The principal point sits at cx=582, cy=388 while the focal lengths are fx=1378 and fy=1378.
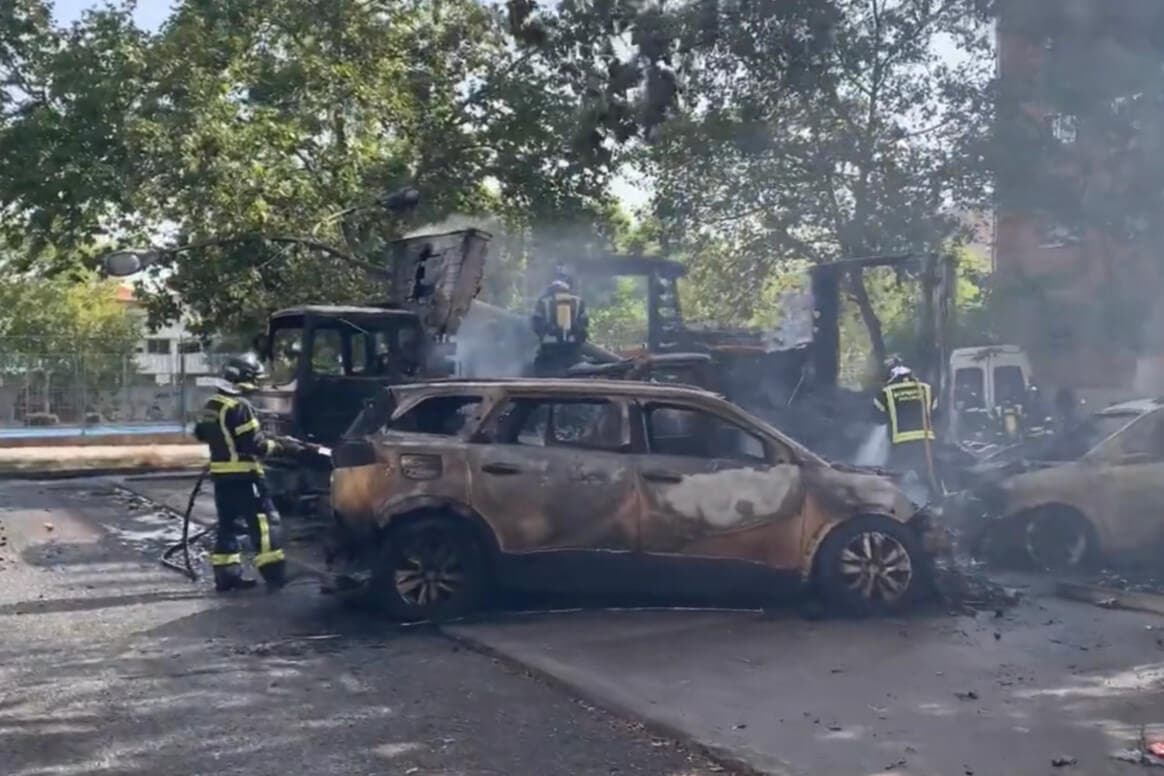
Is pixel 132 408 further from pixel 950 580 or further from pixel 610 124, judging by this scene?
pixel 950 580

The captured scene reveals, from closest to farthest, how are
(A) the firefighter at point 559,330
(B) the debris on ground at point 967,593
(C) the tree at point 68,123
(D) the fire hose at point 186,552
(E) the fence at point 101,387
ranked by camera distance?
(B) the debris on ground at point 967,593 < (D) the fire hose at point 186,552 < (A) the firefighter at point 559,330 < (C) the tree at point 68,123 < (E) the fence at point 101,387

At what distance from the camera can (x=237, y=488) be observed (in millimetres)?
10469

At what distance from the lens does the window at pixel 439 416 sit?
9414 millimetres

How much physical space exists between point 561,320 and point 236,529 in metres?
5.14

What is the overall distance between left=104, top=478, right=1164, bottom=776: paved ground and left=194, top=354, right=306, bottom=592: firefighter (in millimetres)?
2220

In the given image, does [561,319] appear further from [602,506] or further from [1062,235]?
[1062,235]

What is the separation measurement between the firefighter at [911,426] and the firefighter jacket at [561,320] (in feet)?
11.6

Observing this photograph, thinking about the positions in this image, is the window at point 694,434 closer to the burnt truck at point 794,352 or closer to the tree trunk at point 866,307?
the burnt truck at point 794,352

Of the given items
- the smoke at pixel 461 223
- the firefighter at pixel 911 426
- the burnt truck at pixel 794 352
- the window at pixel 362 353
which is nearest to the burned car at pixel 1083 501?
the firefighter at pixel 911 426

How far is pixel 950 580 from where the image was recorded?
9914mm

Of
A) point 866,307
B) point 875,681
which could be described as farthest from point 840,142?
point 875,681

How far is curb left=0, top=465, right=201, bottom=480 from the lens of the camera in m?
21.5

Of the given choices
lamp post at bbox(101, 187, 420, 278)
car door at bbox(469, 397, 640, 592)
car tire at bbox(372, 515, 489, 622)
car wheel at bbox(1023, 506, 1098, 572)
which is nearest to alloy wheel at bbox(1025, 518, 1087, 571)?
car wheel at bbox(1023, 506, 1098, 572)

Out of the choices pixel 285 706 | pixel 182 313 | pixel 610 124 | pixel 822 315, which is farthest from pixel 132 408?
pixel 285 706
